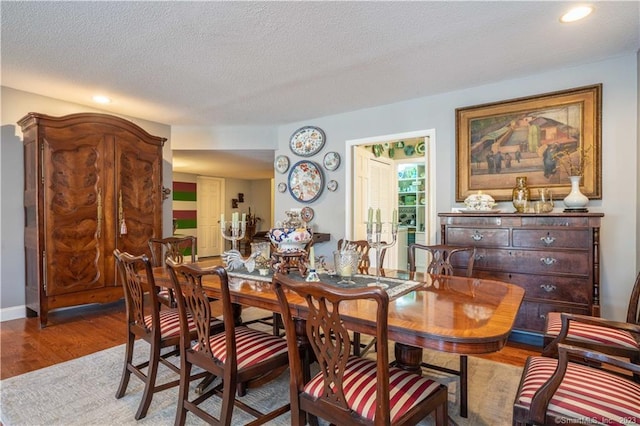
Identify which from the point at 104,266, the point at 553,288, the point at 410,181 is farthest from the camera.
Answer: the point at 410,181

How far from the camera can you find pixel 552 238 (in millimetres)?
2641

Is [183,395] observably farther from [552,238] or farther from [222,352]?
[552,238]

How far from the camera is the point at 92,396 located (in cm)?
204

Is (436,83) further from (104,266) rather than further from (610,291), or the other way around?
(104,266)

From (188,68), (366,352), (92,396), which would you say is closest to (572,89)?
(366,352)

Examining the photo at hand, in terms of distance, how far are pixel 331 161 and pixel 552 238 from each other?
105 inches

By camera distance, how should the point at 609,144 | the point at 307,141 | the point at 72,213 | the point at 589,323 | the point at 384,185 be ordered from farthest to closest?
the point at 384,185, the point at 307,141, the point at 72,213, the point at 609,144, the point at 589,323

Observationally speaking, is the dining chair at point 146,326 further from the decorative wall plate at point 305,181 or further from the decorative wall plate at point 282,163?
the decorative wall plate at point 282,163

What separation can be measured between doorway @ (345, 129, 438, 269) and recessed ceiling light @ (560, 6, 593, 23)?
1.60 meters

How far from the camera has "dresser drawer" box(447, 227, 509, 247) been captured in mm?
2834

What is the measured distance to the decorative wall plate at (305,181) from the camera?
4664 mm

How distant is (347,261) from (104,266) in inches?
120

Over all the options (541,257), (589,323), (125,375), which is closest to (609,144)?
(541,257)

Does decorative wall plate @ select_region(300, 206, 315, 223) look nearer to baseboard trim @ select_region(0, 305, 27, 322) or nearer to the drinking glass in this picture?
the drinking glass
